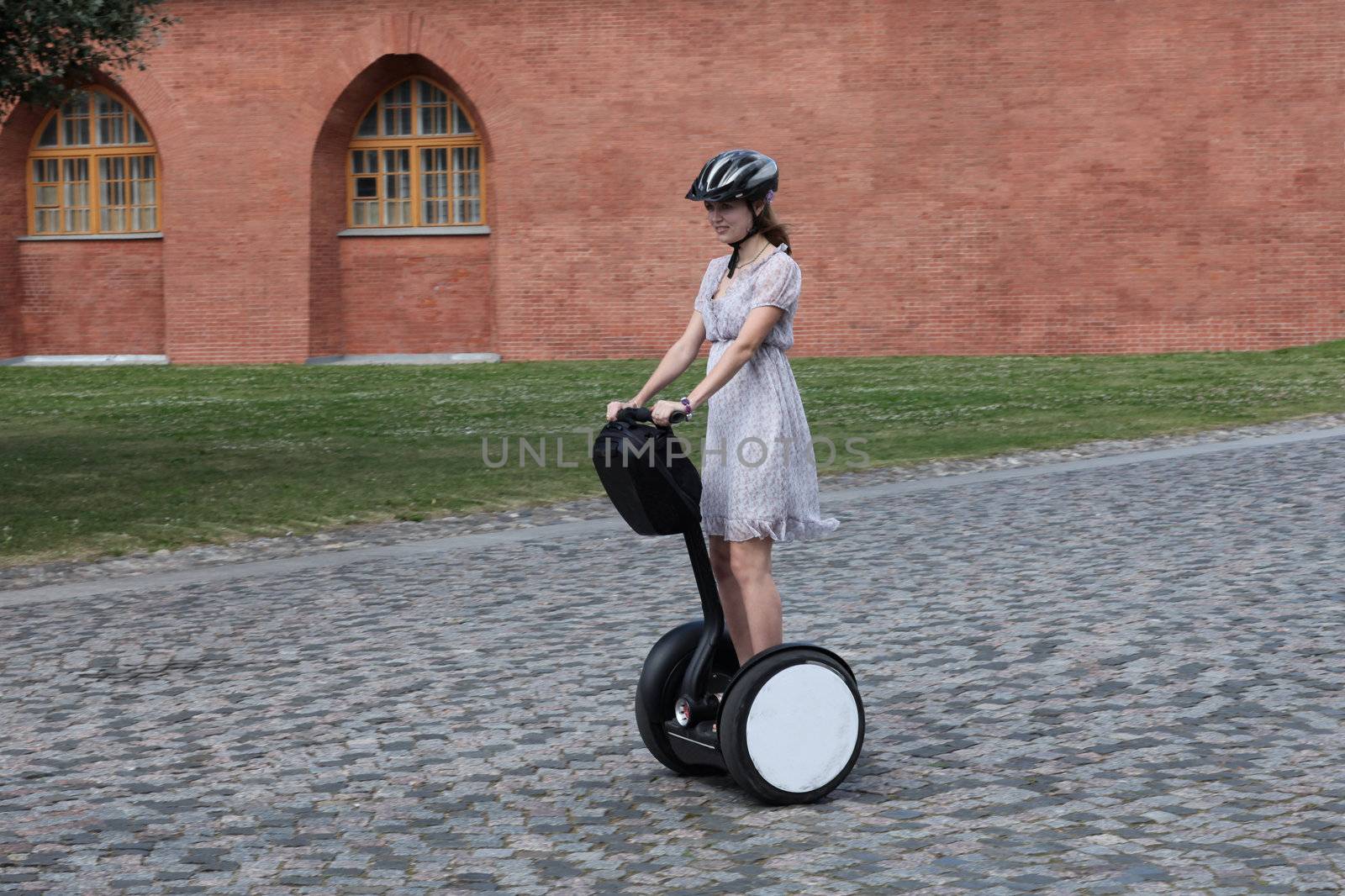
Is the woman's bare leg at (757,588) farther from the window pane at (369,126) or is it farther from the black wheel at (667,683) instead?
the window pane at (369,126)

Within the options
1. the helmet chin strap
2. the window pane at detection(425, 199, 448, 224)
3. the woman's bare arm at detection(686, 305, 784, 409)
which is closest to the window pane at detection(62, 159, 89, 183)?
the window pane at detection(425, 199, 448, 224)

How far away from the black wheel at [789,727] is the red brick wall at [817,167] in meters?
21.6

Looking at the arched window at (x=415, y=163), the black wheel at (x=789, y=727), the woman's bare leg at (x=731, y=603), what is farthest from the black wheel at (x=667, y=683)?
the arched window at (x=415, y=163)

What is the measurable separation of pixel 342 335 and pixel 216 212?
2886 mm

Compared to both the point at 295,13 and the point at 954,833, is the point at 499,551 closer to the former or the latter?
the point at 954,833

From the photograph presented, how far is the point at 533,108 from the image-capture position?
85.2ft

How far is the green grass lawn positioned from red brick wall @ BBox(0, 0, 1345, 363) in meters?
1.44

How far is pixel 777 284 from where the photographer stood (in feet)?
13.9

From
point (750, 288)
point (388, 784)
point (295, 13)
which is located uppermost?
point (295, 13)

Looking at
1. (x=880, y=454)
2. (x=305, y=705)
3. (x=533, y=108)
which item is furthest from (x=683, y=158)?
(x=305, y=705)

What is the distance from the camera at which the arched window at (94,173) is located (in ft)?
91.7

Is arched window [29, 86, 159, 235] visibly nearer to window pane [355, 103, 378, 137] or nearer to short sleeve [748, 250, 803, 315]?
window pane [355, 103, 378, 137]

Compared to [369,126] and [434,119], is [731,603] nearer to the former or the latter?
[434,119]

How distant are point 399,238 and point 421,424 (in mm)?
11899
